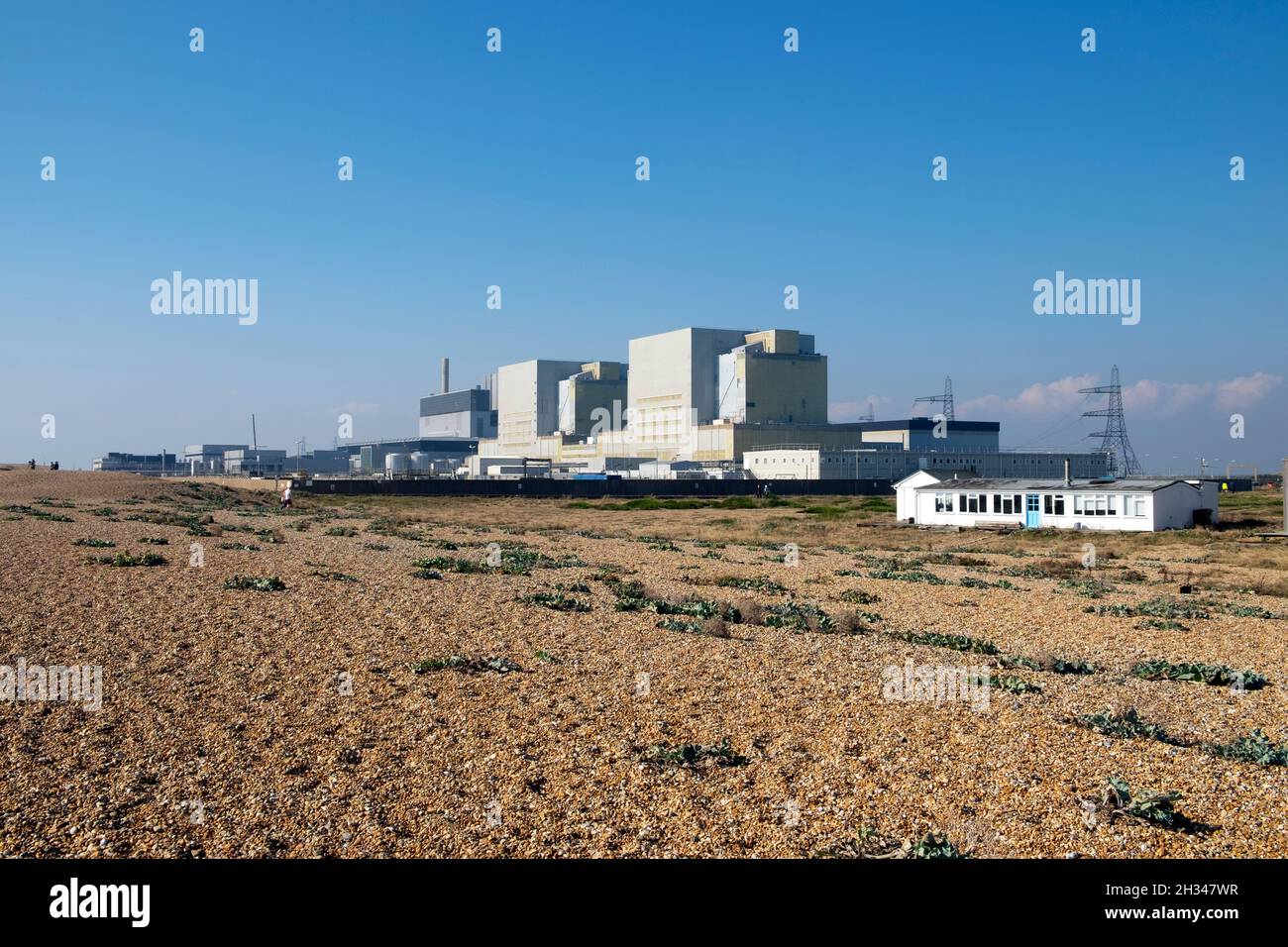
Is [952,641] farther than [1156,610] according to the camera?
No

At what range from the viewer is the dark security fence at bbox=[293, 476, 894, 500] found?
10150cm

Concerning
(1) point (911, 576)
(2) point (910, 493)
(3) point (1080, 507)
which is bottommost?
(1) point (911, 576)

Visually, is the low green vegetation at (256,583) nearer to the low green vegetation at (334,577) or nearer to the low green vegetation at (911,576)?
the low green vegetation at (334,577)

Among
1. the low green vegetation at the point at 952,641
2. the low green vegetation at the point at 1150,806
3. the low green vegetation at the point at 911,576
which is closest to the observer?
the low green vegetation at the point at 1150,806

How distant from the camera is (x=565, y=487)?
10450cm

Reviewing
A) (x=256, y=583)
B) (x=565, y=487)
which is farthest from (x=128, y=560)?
(x=565, y=487)

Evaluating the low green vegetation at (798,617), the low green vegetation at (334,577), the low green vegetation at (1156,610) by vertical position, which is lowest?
the low green vegetation at (1156,610)

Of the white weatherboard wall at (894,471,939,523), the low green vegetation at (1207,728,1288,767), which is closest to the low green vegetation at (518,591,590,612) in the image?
the low green vegetation at (1207,728,1288,767)

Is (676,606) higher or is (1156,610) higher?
(676,606)

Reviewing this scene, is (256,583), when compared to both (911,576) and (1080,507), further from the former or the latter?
(1080,507)

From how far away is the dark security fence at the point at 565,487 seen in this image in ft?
333

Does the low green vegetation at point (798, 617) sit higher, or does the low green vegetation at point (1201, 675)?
the low green vegetation at point (798, 617)

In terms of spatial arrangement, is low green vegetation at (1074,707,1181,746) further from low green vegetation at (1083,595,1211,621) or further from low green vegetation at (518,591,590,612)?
low green vegetation at (1083,595,1211,621)

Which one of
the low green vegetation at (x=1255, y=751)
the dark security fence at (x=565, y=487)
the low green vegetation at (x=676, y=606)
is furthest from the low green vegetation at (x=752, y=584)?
the dark security fence at (x=565, y=487)
